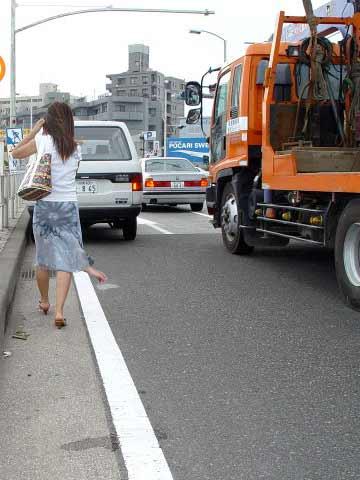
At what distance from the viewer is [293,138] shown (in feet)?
25.7

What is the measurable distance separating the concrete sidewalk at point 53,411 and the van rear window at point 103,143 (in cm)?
521

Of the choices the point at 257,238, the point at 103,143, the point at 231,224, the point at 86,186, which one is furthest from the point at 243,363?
the point at 103,143

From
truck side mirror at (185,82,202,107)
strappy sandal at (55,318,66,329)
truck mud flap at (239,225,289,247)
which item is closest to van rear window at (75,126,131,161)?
truck side mirror at (185,82,202,107)

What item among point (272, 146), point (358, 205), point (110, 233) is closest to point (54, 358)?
point (358, 205)

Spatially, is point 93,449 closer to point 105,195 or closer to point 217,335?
point 217,335

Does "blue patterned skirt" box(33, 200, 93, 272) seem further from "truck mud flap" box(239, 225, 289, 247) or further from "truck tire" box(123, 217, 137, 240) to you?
"truck tire" box(123, 217, 137, 240)

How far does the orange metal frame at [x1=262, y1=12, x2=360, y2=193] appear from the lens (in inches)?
235

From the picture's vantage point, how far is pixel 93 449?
3119 mm

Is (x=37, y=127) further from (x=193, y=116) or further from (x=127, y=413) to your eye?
(x=193, y=116)

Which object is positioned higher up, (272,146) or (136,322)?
(272,146)

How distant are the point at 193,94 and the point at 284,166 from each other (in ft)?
11.9

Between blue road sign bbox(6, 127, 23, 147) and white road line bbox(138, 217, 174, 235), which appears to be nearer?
white road line bbox(138, 217, 174, 235)

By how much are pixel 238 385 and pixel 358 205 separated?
7.75ft

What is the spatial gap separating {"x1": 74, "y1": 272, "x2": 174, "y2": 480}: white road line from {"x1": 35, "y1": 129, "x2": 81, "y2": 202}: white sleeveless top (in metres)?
1.07
